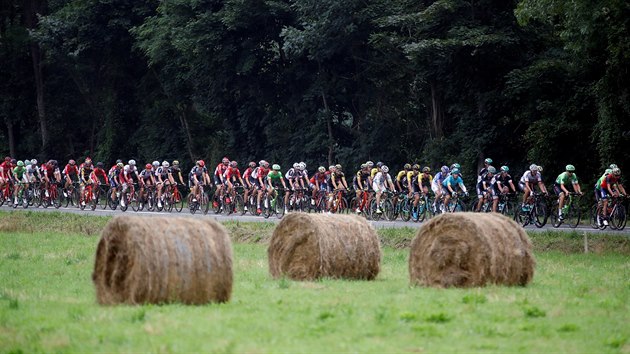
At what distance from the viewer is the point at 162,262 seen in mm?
15141

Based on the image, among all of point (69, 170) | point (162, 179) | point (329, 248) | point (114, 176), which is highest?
point (69, 170)

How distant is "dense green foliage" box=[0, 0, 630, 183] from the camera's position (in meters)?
45.7

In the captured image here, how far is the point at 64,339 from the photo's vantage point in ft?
43.0

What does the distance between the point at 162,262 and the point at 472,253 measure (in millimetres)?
5612

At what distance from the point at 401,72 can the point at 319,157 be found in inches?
301

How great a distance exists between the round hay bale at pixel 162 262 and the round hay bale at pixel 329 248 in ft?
14.5

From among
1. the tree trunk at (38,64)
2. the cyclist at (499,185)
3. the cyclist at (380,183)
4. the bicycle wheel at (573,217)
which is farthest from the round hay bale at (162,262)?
the tree trunk at (38,64)

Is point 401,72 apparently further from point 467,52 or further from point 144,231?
point 144,231

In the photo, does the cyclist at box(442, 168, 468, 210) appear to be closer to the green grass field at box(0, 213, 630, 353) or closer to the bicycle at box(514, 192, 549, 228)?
the bicycle at box(514, 192, 549, 228)

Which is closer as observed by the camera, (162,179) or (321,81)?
(162,179)

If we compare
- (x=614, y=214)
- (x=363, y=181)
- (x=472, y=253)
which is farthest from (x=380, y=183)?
(x=472, y=253)

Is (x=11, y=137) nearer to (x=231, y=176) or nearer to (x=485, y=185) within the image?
(x=231, y=176)

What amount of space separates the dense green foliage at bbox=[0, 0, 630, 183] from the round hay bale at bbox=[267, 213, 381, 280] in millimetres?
16726

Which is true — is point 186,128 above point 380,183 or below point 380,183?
above
